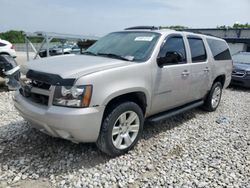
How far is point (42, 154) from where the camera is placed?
3.57 metres

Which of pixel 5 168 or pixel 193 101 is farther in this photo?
pixel 193 101

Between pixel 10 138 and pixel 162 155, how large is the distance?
2.42 m

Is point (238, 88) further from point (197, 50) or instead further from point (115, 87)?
point (115, 87)

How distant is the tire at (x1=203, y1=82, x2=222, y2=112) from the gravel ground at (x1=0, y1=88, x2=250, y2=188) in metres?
1.10

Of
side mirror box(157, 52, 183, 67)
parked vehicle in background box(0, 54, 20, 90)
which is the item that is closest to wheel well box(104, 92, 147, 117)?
side mirror box(157, 52, 183, 67)

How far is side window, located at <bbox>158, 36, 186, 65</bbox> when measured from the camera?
13.2 ft

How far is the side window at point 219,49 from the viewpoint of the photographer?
18.7 feet

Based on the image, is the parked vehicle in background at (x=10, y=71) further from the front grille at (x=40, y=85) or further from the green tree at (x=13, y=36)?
the green tree at (x=13, y=36)

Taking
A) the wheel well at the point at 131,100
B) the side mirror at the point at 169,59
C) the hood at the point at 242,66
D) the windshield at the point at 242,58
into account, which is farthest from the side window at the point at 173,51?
the windshield at the point at 242,58

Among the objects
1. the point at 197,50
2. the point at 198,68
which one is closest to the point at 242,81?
the point at 197,50

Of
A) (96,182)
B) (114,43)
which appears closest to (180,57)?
(114,43)

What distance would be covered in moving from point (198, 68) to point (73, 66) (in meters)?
2.64

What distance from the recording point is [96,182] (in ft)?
9.87

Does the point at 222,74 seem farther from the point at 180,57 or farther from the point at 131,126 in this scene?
the point at 131,126
